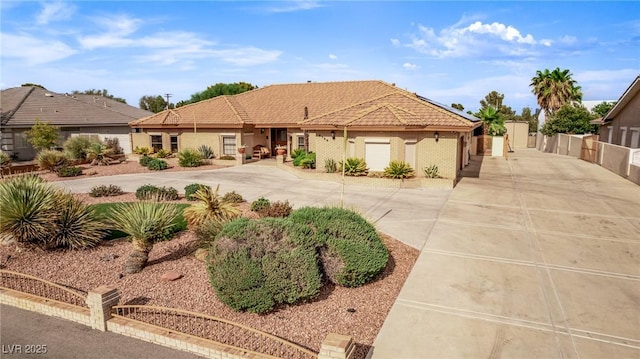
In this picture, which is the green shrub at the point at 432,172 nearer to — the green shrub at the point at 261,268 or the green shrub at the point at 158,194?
the green shrub at the point at 158,194

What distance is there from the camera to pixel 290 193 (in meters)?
20.2

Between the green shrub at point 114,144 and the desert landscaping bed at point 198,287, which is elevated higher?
the green shrub at point 114,144

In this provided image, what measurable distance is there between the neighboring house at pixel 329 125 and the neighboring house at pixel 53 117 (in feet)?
22.2

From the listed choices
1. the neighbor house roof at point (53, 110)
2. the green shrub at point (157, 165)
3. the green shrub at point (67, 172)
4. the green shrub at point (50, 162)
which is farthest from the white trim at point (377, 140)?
the neighbor house roof at point (53, 110)

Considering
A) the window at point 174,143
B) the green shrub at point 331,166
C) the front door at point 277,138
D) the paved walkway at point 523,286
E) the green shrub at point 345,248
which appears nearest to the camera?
the paved walkway at point 523,286

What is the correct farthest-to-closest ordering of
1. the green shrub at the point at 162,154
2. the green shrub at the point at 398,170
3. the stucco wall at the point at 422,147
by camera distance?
the green shrub at the point at 162,154
the stucco wall at the point at 422,147
the green shrub at the point at 398,170

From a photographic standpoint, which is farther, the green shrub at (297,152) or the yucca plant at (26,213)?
the green shrub at (297,152)

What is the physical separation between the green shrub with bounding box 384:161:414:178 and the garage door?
104 centimetres

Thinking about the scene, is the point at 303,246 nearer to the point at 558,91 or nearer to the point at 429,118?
the point at 429,118

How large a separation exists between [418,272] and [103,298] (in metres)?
6.89

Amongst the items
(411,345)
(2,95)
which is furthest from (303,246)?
(2,95)

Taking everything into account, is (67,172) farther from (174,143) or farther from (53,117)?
(53,117)

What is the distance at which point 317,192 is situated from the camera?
67.2 ft

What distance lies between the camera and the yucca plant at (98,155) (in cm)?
2994
